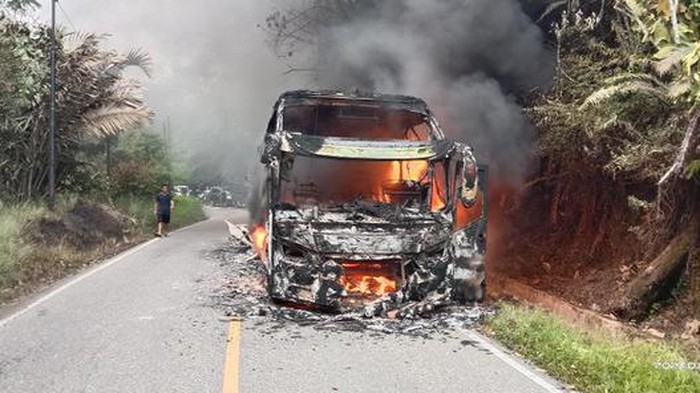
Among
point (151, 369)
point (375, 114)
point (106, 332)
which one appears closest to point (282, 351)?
point (151, 369)

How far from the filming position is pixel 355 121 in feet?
30.5

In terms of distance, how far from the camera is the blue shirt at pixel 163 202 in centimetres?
1673

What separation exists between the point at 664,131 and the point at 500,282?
11.0 feet

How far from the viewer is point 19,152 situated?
1517cm

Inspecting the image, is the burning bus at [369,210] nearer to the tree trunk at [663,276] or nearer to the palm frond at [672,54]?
the tree trunk at [663,276]

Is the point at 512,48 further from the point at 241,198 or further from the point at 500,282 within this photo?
the point at 241,198

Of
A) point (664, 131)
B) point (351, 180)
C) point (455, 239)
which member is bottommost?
point (455, 239)

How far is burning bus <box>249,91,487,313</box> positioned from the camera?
691cm

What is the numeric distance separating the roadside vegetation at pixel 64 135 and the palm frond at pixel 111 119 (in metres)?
0.02

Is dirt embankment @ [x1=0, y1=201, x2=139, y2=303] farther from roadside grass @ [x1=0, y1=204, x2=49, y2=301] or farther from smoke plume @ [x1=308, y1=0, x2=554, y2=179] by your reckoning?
smoke plume @ [x1=308, y1=0, x2=554, y2=179]

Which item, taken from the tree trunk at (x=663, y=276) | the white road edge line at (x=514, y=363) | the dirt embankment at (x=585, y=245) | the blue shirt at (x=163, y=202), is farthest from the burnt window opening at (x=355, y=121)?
the blue shirt at (x=163, y=202)

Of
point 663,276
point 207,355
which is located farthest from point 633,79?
point 207,355

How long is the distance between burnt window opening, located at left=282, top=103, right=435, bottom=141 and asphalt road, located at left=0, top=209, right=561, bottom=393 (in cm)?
286

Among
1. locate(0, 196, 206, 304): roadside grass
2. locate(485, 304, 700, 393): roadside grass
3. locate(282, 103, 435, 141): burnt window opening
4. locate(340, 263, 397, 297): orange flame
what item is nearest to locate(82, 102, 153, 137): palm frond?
locate(0, 196, 206, 304): roadside grass
